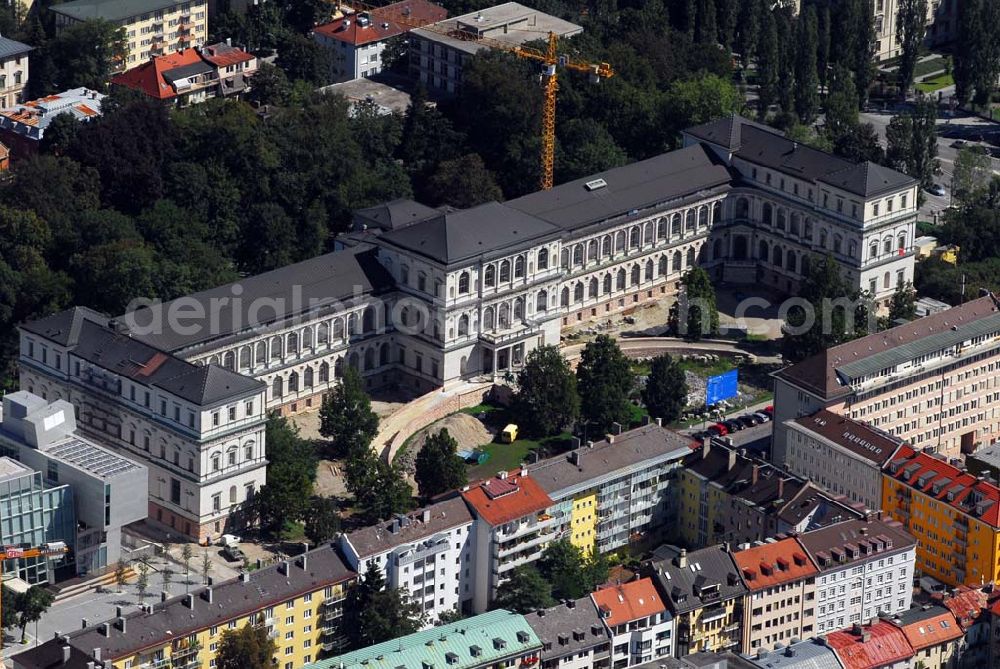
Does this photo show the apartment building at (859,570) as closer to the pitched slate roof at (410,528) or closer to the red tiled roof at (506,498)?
the red tiled roof at (506,498)

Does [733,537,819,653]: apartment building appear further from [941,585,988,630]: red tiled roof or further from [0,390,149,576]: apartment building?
[0,390,149,576]: apartment building

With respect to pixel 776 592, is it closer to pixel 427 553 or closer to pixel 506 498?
pixel 506 498

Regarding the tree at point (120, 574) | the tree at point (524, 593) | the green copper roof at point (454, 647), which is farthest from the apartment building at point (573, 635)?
the tree at point (120, 574)

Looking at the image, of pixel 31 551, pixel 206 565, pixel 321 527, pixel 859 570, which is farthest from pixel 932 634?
pixel 31 551

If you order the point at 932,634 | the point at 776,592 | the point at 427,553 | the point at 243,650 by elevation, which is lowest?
the point at 932,634

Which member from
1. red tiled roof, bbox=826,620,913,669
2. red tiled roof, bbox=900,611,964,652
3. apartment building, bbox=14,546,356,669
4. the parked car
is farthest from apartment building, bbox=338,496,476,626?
red tiled roof, bbox=900,611,964,652
